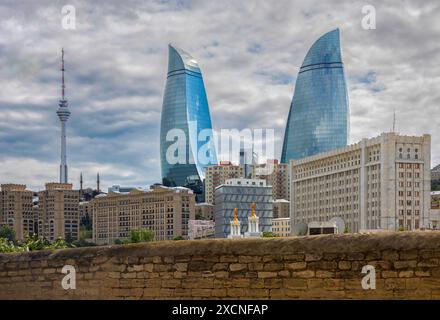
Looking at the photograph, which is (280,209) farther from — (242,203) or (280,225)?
(242,203)

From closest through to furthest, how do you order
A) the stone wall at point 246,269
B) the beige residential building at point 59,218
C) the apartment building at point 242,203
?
the stone wall at point 246,269 → the apartment building at point 242,203 → the beige residential building at point 59,218

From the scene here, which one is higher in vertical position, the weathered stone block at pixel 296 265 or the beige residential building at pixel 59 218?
the weathered stone block at pixel 296 265

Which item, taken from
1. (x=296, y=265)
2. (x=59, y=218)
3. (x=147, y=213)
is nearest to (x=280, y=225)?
(x=147, y=213)

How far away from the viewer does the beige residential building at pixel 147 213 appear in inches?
6663

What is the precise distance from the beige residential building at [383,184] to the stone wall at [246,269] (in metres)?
118

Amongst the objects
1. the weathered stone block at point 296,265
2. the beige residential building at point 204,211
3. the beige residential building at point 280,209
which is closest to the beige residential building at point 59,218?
the beige residential building at point 204,211

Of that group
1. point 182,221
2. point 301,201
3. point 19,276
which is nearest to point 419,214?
point 301,201

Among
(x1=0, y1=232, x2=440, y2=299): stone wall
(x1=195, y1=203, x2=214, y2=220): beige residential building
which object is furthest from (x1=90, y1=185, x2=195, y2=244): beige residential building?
(x1=0, y1=232, x2=440, y2=299): stone wall

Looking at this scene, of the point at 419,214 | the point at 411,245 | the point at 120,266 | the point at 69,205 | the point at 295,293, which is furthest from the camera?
the point at 69,205

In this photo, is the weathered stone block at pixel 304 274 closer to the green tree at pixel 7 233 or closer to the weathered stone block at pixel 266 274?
the weathered stone block at pixel 266 274

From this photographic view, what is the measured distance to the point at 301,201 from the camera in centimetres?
15862

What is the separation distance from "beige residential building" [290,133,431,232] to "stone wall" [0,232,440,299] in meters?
118
